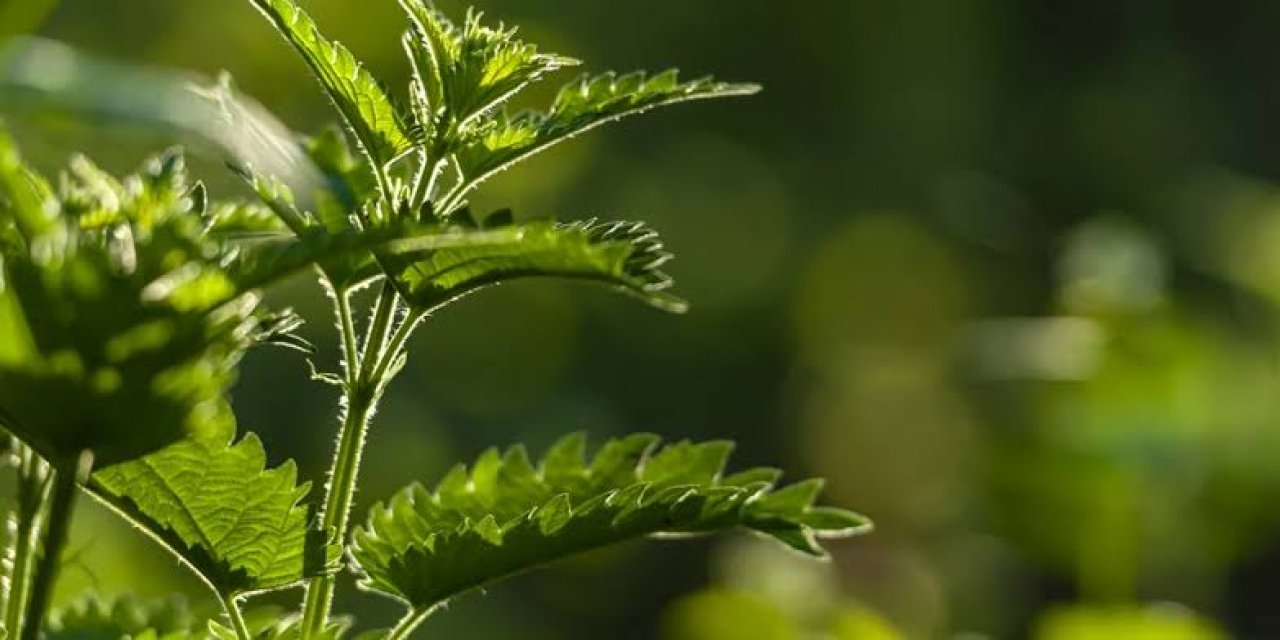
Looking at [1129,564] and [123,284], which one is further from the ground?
[1129,564]

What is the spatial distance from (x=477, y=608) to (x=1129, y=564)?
232cm

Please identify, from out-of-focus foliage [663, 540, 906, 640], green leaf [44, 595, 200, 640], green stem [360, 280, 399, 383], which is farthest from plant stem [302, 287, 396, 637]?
out-of-focus foliage [663, 540, 906, 640]

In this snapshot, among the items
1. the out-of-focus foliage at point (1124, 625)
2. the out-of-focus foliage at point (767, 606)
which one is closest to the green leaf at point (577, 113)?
the out-of-focus foliage at point (767, 606)

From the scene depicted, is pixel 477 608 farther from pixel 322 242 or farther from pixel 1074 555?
pixel 322 242

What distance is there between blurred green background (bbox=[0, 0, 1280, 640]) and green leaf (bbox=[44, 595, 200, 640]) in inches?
6.9

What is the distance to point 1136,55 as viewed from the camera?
6.80m

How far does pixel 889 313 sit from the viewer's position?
19.2 feet

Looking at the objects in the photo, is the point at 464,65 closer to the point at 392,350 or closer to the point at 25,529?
the point at 392,350

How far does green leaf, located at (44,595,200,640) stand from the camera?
2.35 feet

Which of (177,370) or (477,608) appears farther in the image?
(477,608)

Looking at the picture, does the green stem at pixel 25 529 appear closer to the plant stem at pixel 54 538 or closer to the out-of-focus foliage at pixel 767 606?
the plant stem at pixel 54 538

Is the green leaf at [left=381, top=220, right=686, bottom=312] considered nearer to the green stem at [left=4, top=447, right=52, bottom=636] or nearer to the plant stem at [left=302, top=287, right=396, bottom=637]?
the plant stem at [left=302, top=287, right=396, bottom=637]

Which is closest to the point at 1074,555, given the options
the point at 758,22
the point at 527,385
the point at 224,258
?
the point at 224,258

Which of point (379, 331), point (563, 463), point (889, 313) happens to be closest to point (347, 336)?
point (379, 331)
